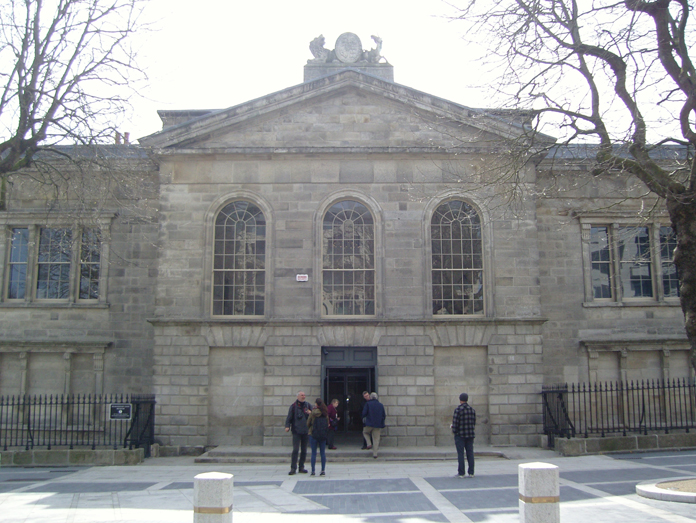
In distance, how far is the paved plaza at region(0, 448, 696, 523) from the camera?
962cm

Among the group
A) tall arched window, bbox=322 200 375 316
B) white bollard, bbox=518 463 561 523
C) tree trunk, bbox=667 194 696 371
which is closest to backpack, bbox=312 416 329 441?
tall arched window, bbox=322 200 375 316

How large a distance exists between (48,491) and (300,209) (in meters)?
9.97

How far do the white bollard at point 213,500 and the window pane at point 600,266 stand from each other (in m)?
17.0

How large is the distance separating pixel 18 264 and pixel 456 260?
46.2 ft

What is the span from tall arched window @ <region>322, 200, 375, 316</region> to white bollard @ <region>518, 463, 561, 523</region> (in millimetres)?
11571

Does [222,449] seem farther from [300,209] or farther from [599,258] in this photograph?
[599,258]

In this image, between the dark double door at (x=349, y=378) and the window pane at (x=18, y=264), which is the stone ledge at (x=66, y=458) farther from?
the window pane at (x=18, y=264)

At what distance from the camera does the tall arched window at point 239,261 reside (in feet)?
61.8

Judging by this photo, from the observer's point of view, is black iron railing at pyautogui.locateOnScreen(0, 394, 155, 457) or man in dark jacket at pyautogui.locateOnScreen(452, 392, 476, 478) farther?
black iron railing at pyautogui.locateOnScreen(0, 394, 155, 457)

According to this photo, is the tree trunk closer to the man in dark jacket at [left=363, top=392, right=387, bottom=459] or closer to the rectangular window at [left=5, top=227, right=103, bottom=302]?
the man in dark jacket at [left=363, top=392, right=387, bottom=459]

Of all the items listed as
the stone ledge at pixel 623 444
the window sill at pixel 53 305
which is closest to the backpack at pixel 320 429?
the stone ledge at pixel 623 444

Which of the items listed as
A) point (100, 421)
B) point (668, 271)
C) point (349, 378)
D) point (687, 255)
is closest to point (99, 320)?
point (100, 421)

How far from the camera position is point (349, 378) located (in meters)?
20.0

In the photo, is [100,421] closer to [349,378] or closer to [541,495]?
[349,378]
